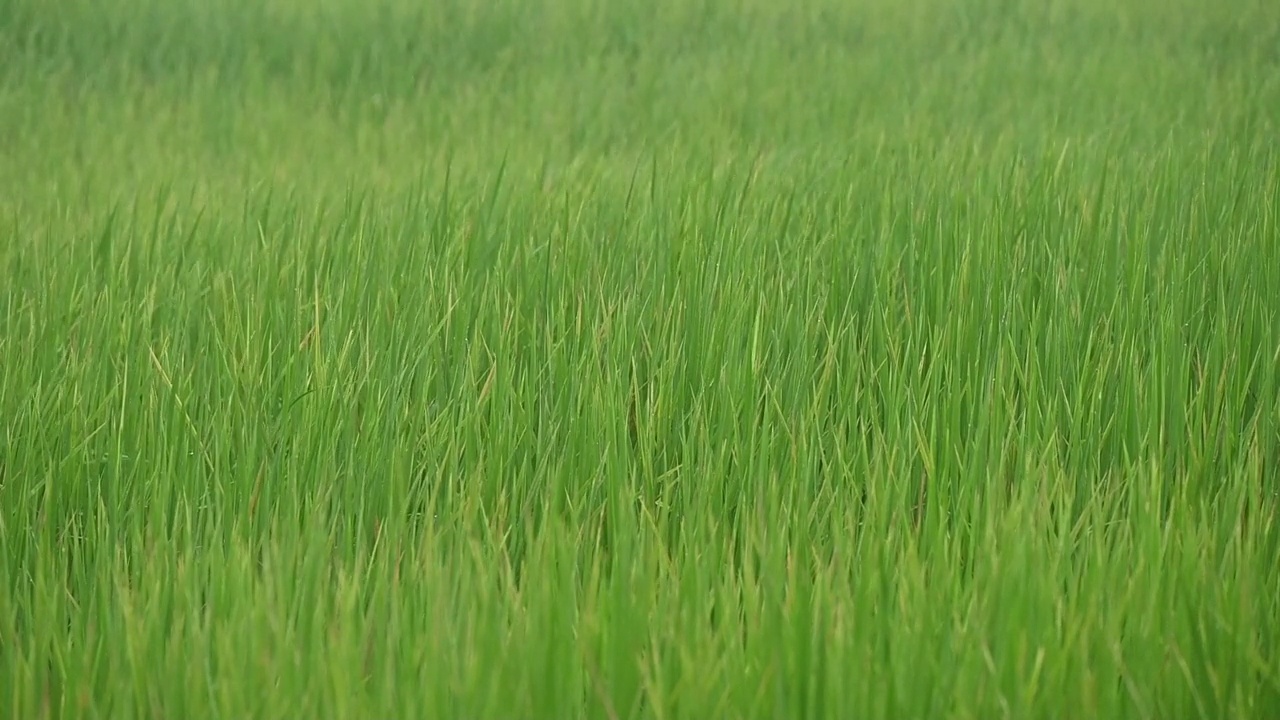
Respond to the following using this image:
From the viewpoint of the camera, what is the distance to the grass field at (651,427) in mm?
1113

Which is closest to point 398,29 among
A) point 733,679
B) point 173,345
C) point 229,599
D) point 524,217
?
point 524,217

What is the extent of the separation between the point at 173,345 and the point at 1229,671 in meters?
1.34

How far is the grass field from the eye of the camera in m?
1.11

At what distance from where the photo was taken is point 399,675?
3.80 feet

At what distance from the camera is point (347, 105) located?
3.39 m

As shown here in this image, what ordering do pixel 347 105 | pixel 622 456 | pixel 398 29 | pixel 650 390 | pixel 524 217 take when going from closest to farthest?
pixel 622 456 → pixel 650 390 → pixel 524 217 → pixel 347 105 → pixel 398 29

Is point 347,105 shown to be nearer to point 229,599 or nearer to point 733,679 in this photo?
point 229,599

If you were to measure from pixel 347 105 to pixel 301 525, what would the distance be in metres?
2.16

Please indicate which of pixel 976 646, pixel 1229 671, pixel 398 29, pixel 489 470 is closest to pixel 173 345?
Result: pixel 489 470

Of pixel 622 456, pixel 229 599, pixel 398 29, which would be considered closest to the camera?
pixel 229 599

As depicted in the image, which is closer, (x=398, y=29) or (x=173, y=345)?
(x=173, y=345)

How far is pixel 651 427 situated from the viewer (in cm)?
149

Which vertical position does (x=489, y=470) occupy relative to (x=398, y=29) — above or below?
below

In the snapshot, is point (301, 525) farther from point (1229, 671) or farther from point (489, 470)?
point (1229, 671)
